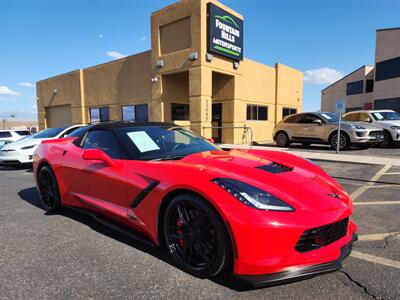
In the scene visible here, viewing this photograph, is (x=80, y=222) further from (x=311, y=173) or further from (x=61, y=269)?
(x=311, y=173)

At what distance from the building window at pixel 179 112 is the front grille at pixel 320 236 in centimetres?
1351

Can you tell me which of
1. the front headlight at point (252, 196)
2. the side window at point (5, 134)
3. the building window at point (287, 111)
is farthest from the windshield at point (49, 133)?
the building window at point (287, 111)

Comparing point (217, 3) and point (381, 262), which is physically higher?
point (217, 3)

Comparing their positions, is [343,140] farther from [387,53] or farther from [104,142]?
[387,53]

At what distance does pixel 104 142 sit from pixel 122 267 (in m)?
1.59

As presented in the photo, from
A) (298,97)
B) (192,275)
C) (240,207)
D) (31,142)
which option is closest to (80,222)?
(192,275)

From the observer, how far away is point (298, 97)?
69.1ft

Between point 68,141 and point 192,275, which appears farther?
point 68,141

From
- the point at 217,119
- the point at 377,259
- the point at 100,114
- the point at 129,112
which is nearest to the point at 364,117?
the point at 217,119

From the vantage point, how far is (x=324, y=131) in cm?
1188

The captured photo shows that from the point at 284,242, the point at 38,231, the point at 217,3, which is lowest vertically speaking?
the point at 38,231

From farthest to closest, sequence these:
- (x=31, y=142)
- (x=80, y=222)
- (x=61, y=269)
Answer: (x=31, y=142), (x=80, y=222), (x=61, y=269)

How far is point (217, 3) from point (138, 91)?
6478 millimetres

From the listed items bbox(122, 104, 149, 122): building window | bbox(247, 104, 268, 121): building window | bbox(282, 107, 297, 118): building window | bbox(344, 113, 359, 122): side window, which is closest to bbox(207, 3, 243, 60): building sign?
bbox(247, 104, 268, 121): building window
